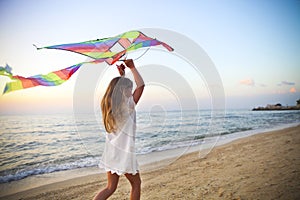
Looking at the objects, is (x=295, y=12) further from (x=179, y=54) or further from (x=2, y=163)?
(x=2, y=163)

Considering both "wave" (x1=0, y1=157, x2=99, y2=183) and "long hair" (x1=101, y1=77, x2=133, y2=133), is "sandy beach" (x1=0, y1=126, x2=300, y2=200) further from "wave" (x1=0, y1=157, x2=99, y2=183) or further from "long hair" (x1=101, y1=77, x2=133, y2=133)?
"long hair" (x1=101, y1=77, x2=133, y2=133)

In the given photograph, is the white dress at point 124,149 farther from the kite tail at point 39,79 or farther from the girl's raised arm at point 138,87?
the kite tail at point 39,79

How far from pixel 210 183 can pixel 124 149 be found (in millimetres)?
2171

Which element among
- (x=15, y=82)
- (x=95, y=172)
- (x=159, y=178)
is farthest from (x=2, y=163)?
(x=15, y=82)

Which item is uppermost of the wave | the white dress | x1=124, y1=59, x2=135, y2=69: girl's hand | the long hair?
x1=124, y1=59, x2=135, y2=69: girl's hand

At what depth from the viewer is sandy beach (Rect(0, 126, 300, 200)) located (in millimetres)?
3477

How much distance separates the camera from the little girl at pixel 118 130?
2.46 metres

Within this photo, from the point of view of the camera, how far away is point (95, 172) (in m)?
5.79

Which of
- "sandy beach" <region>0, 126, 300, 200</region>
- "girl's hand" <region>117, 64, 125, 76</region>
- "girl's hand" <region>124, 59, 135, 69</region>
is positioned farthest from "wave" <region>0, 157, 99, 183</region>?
"girl's hand" <region>124, 59, 135, 69</region>

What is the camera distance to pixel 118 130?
2514 millimetres

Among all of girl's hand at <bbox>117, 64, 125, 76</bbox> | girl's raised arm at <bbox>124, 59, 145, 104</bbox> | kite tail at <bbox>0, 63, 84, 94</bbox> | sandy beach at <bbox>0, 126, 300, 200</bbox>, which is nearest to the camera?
kite tail at <bbox>0, 63, 84, 94</bbox>

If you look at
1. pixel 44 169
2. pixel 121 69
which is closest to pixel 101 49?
pixel 121 69

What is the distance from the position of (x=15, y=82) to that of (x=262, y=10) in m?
9.61

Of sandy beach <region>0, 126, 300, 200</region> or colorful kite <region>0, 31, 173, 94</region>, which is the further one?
sandy beach <region>0, 126, 300, 200</region>
